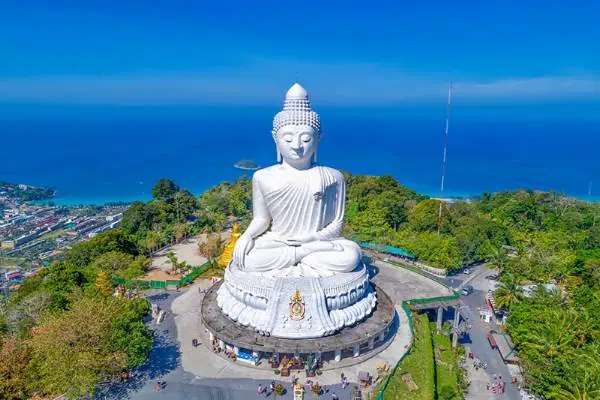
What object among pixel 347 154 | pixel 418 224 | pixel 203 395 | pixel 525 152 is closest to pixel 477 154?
pixel 525 152

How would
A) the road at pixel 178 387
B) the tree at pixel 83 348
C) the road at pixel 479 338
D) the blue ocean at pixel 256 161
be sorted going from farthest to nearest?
the blue ocean at pixel 256 161, the road at pixel 479 338, the road at pixel 178 387, the tree at pixel 83 348

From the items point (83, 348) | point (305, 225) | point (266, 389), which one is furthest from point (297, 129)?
point (83, 348)

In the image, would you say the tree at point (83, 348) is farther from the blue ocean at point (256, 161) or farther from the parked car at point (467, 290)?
the blue ocean at point (256, 161)

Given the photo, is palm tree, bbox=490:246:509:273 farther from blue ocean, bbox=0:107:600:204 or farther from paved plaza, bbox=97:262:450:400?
blue ocean, bbox=0:107:600:204

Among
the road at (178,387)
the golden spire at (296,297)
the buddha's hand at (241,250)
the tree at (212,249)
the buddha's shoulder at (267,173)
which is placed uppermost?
the buddha's shoulder at (267,173)

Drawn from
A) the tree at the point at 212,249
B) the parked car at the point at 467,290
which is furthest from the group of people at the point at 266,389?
the parked car at the point at 467,290

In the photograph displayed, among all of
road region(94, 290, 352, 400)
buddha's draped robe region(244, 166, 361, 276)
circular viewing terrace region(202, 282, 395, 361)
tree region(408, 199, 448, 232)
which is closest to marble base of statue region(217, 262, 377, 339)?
circular viewing terrace region(202, 282, 395, 361)

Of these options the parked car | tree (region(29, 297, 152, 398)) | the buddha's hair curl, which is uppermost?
the buddha's hair curl

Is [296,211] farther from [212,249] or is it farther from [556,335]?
[556,335]
